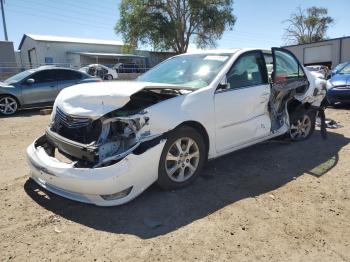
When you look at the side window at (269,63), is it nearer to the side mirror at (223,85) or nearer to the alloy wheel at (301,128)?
the side mirror at (223,85)

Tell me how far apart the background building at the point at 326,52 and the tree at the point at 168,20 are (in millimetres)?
9799

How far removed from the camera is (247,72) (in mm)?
5035

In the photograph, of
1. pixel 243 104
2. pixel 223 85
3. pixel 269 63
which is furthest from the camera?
pixel 269 63

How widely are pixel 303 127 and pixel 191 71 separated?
2766mm

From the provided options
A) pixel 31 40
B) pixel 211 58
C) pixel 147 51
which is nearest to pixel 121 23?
pixel 147 51

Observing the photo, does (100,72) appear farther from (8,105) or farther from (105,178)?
(105,178)

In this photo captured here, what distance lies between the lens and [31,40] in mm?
43219

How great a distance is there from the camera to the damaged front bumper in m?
3.43

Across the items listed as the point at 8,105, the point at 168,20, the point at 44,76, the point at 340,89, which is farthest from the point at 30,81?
the point at 168,20

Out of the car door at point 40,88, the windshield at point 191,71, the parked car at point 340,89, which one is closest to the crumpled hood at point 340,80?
the parked car at point 340,89

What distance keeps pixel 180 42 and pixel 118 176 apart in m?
40.4

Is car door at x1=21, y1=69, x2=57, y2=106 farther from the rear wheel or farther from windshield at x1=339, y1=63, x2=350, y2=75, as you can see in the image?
windshield at x1=339, y1=63, x2=350, y2=75

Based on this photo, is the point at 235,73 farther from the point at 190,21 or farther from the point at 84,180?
the point at 190,21

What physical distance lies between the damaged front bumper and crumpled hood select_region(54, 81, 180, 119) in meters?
0.56
